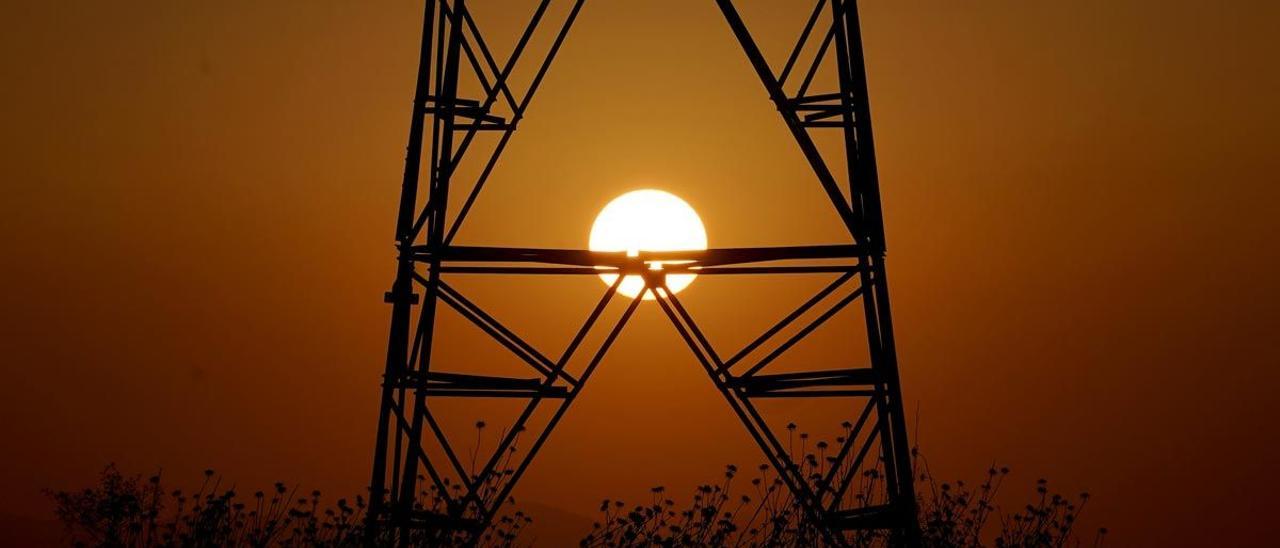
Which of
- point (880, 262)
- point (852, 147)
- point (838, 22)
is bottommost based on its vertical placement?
point (880, 262)

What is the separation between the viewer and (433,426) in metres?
13.7

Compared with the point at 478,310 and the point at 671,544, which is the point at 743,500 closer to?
the point at 671,544

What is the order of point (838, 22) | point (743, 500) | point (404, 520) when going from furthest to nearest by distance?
point (743, 500), point (838, 22), point (404, 520)

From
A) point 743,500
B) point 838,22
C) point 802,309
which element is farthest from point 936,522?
point 838,22

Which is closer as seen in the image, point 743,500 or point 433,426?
point 433,426

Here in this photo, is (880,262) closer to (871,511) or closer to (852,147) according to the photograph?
(852,147)

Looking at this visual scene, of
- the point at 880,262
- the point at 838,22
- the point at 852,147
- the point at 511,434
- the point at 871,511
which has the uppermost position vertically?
the point at 838,22

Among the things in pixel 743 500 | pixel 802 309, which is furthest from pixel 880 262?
pixel 743 500

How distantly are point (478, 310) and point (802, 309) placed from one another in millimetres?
3276

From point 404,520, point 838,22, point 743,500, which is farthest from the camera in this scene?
point 743,500

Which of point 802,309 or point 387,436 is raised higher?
point 802,309

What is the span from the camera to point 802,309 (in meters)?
13.8

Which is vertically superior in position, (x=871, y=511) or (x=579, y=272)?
(x=579, y=272)

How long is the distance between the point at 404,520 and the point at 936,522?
6.29m
